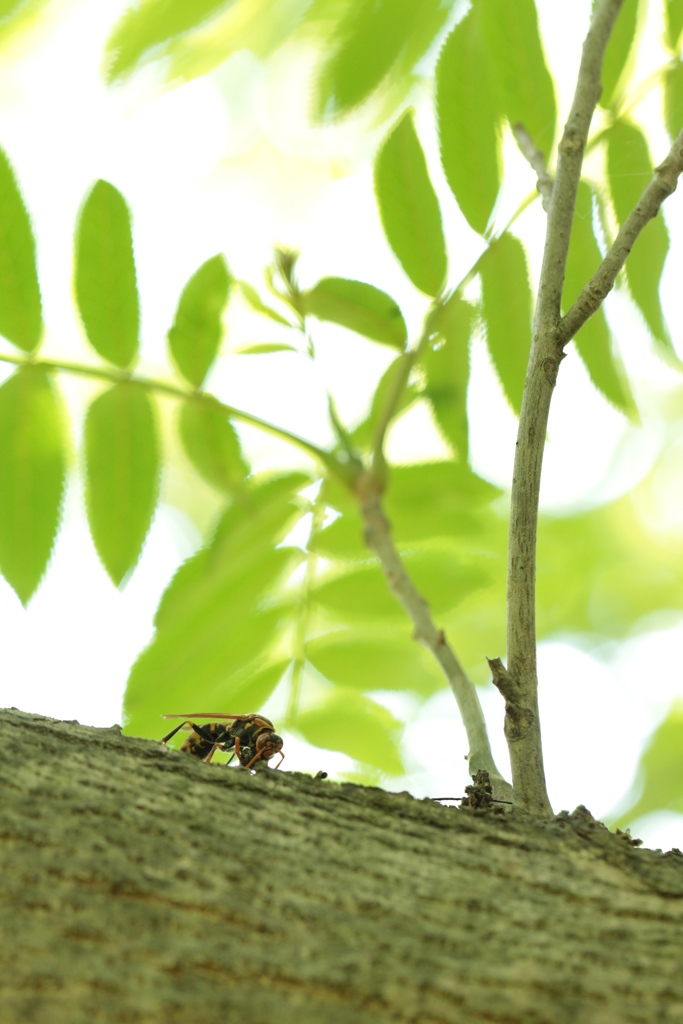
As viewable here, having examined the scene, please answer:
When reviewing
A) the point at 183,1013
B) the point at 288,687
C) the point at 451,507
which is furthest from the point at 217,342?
the point at 183,1013

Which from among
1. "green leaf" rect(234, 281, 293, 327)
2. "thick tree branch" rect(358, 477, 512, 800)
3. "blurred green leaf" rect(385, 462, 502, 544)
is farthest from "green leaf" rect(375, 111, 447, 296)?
"thick tree branch" rect(358, 477, 512, 800)

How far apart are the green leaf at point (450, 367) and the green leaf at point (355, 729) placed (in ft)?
1.99

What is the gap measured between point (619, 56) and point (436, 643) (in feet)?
4.55

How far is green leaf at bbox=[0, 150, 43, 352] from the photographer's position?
5.69ft

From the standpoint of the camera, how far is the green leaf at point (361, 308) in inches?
72.4

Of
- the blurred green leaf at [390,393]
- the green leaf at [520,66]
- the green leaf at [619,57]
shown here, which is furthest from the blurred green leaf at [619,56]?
A: the blurred green leaf at [390,393]

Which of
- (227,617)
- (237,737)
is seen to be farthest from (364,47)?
(237,737)

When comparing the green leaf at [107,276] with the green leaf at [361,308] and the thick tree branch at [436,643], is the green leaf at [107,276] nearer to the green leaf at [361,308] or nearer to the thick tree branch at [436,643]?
the green leaf at [361,308]

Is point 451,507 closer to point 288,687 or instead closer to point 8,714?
point 288,687

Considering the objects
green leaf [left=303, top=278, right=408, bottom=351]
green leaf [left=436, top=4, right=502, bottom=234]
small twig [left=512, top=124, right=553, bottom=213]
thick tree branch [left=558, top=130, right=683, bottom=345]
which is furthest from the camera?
green leaf [left=303, top=278, right=408, bottom=351]

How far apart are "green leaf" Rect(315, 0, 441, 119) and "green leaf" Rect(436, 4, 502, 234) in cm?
22

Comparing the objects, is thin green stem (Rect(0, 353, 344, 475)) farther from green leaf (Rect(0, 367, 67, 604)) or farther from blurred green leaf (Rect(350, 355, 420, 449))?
blurred green leaf (Rect(350, 355, 420, 449))

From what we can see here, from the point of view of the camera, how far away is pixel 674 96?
192 cm

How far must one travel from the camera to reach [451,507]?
6.66ft
